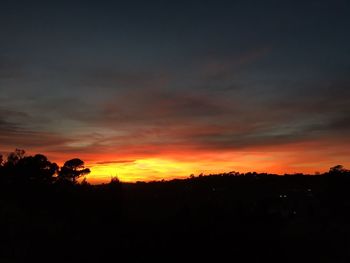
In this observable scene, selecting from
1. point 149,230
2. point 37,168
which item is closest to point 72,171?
point 37,168

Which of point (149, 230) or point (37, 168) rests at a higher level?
point (37, 168)

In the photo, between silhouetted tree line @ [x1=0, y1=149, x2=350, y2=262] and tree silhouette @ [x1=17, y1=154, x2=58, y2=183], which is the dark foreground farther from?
tree silhouette @ [x1=17, y1=154, x2=58, y2=183]

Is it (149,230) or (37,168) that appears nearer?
(149,230)

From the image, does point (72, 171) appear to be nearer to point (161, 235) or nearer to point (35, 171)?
point (35, 171)

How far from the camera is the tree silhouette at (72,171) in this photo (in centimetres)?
6762

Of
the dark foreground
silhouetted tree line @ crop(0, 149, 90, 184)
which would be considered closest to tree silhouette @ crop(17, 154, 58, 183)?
silhouetted tree line @ crop(0, 149, 90, 184)

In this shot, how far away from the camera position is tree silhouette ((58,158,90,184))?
222ft

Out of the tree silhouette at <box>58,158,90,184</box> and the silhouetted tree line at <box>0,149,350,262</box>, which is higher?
the tree silhouette at <box>58,158,90,184</box>

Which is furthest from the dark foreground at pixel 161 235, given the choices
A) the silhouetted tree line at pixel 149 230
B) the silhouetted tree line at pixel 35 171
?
the silhouetted tree line at pixel 35 171

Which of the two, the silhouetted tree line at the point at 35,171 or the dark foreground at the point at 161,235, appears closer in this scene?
the dark foreground at the point at 161,235

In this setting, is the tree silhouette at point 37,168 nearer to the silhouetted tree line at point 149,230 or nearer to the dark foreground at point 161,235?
the silhouetted tree line at point 149,230

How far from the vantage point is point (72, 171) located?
70625 millimetres

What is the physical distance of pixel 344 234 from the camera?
41.8 meters

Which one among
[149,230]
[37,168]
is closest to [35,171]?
[37,168]
